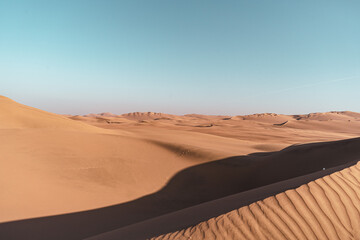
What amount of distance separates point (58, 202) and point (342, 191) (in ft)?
19.6

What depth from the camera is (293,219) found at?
2.50 meters

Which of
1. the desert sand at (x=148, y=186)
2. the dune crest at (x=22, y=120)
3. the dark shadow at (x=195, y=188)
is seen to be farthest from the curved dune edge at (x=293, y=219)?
the dune crest at (x=22, y=120)

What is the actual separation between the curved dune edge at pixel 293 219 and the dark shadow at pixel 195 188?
104 inches

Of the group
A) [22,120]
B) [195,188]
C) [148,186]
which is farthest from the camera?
[22,120]

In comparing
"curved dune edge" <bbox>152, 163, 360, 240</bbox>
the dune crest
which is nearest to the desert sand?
"curved dune edge" <bbox>152, 163, 360, 240</bbox>

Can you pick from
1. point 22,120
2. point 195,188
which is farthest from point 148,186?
point 22,120

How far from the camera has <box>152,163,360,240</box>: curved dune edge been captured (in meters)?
2.34

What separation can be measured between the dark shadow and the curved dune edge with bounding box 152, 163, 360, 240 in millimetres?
2644

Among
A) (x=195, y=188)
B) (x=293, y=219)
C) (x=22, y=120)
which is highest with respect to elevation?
(x=22, y=120)

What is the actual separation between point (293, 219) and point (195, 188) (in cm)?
428

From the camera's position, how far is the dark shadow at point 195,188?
3.92m

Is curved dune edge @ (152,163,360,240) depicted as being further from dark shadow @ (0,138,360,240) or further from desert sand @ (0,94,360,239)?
dark shadow @ (0,138,360,240)

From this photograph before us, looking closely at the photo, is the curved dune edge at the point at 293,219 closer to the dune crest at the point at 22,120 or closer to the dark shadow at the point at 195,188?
the dark shadow at the point at 195,188

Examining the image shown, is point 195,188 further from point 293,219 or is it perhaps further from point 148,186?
point 293,219
